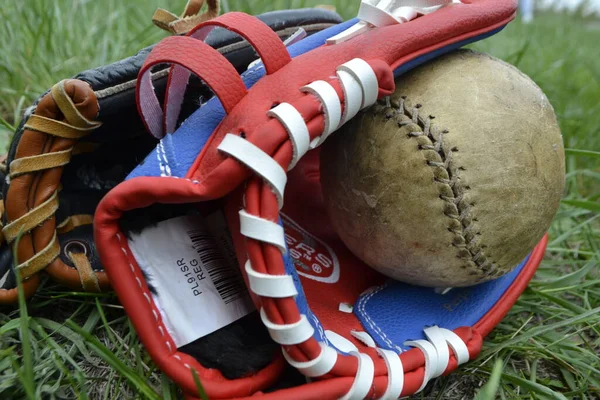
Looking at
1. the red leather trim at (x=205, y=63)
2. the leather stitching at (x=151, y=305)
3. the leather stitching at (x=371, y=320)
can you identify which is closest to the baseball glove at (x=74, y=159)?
the red leather trim at (x=205, y=63)

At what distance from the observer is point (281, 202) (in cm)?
78

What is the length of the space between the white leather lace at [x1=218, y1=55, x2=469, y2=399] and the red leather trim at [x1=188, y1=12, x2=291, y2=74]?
0.09 meters

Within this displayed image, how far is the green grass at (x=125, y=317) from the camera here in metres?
0.90

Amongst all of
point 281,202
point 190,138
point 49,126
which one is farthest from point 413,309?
point 49,126

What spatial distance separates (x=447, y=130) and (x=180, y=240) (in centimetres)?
47

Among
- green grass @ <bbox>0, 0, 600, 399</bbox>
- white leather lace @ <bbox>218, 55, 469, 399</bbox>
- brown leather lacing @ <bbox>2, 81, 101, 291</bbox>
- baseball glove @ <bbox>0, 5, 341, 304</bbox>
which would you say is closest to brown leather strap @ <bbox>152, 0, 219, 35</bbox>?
baseball glove @ <bbox>0, 5, 341, 304</bbox>

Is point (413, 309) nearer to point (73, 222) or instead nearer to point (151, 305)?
point (151, 305)

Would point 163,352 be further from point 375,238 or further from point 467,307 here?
point 467,307

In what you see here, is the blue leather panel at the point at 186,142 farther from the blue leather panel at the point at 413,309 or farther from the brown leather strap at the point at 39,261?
the blue leather panel at the point at 413,309

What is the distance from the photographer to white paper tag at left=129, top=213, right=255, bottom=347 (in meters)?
0.86

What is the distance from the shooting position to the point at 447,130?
0.86 m

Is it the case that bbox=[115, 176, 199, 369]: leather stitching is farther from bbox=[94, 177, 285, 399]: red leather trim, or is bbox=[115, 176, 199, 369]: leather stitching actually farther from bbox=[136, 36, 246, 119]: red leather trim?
bbox=[136, 36, 246, 119]: red leather trim

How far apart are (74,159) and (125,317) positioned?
0.32 metres

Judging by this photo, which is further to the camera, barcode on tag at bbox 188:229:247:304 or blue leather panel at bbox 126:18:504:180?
barcode on tag at bbox 188:229:247:304
